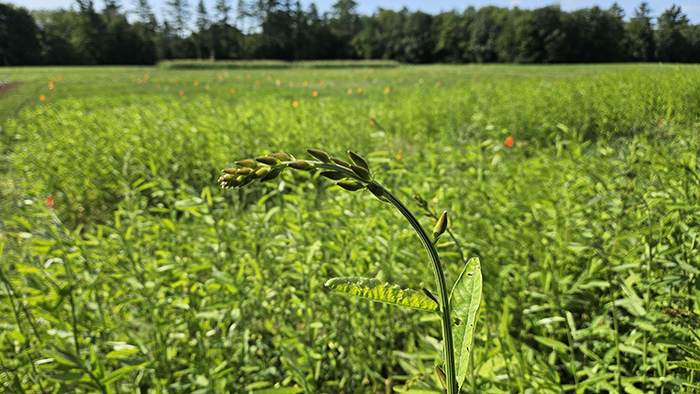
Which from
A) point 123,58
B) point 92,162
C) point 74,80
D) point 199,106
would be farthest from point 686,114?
point 123,58

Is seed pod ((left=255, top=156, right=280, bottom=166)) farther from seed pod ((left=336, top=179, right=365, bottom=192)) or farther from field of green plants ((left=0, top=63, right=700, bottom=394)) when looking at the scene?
field of green plants ((left=0, top=63, right=700, bottom=394))

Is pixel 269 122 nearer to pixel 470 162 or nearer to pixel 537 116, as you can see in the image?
pixel 470 162

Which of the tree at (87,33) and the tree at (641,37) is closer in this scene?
the tree at (641,37)

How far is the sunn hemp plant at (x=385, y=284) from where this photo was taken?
0.41 meters

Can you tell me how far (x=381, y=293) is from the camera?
16.6 inches

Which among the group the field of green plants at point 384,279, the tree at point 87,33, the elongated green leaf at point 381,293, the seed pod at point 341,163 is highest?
the tree at point 87,33

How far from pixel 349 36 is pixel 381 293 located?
5928 cm

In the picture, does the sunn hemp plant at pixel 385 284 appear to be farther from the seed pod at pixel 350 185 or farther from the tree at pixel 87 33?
the tree at pixel 87 33

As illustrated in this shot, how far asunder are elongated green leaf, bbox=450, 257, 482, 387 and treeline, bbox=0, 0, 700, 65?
223 cm

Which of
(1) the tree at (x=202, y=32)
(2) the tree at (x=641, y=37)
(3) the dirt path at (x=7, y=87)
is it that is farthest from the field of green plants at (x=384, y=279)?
(1) the tree at (x=202, y=32)

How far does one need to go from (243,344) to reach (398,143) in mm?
4740

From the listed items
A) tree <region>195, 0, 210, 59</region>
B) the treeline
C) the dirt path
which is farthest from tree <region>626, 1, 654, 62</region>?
tree <region>195, 0, 210, 59</region>

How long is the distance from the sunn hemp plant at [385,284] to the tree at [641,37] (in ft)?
7.52

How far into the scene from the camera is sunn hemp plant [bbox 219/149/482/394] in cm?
41
